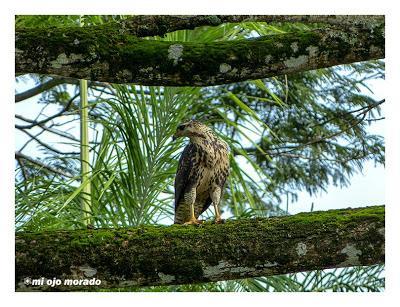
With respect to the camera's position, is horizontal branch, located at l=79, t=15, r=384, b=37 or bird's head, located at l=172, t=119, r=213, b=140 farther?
bird's head, located at l=172, t=119, r=213, b=140

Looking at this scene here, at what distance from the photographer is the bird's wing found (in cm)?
608

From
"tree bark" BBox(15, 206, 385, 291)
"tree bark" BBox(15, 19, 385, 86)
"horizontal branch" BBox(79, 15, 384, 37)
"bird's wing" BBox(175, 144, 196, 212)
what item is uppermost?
"horizontal branch" BBox(79, 15, 384, 37)

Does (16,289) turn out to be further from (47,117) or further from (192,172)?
(47,117)

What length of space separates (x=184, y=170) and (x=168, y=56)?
180 cm

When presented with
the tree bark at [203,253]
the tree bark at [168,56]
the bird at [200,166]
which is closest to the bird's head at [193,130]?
the bird at [200,166]

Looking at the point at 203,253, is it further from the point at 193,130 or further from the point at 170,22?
the point at 193,130

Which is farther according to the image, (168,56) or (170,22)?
(170,22)

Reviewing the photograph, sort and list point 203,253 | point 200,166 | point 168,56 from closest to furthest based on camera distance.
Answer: point 203,253
point 168,56
point 200,166

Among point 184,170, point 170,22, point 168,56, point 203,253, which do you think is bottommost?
point 203,253

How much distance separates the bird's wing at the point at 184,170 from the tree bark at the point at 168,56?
1703 mm

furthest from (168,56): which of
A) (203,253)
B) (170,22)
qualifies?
(203,253)

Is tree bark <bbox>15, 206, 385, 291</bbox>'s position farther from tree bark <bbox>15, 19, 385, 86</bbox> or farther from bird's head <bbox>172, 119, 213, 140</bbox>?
bird's head <bbox>172, 119, 213, 140</bbox>

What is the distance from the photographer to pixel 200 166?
19.9 ft

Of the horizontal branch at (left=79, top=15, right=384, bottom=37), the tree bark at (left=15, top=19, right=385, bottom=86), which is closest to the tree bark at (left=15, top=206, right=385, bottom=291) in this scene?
the tree bark at (left=15, top=19, right=385, bottom=86)
